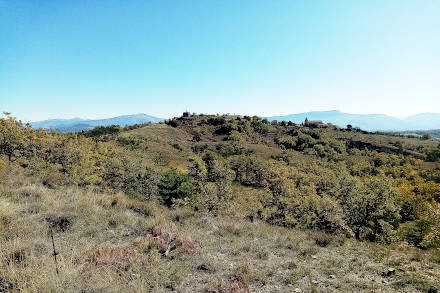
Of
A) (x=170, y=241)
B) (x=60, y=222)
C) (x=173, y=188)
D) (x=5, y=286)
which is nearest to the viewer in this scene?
(x=5, y=286)

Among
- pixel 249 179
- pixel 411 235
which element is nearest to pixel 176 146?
pixel 249 179

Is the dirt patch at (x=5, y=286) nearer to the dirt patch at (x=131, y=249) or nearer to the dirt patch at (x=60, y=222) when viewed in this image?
the dirt patch at (x=131, y=249)

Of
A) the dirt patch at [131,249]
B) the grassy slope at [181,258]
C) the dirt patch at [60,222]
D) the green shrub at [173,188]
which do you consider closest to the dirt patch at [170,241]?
the dirt patch at [131,249]

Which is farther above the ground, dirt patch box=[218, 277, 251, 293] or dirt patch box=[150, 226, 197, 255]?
dirt patch box=[150, 226, 197, 255]

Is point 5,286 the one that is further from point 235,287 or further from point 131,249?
point 235,287

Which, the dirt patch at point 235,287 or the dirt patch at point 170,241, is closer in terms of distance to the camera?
the dirt patch at point 235,287

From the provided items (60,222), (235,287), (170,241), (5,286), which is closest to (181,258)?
(170,241)

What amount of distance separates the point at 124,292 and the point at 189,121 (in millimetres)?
170884

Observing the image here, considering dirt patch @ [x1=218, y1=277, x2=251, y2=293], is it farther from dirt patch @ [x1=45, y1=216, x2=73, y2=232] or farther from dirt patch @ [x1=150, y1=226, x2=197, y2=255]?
dirt patch @ [x1=45, y1=216, x2=73, y2=232]

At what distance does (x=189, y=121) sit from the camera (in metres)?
173

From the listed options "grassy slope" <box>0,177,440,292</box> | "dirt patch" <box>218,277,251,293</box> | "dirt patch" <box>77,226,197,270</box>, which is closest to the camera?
"grassy slope" <box>0,177,440,292</box>

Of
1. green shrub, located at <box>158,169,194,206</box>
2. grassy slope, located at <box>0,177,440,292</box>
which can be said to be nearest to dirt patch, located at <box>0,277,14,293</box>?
grassy slope, located at <box>0,177,440,292</box>

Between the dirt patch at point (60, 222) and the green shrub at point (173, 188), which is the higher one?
the dirt patch at point (60, 222)

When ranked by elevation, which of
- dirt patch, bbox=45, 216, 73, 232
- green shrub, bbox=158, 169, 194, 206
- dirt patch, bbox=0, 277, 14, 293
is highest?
dirt patch, bbox=0, 277, 14, 293
